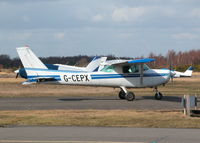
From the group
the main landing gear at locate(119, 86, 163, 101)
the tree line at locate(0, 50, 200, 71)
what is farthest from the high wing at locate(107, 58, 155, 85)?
the tree line at locate(0, 50, 200, 71)

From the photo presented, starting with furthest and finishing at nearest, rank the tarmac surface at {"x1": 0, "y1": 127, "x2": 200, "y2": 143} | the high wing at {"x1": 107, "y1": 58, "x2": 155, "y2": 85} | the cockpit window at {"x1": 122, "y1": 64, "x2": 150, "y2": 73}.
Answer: the cockpit window at {"x1": 122, "y1": 64, "x2": 150, "y2": 73} < the high wing at {"x1": 107, "y1": 58, "x2": 155, "y2": 85} < the tarmac surface at {"x1": 0, "y1": 127, "x2": 200, "y2": 143}

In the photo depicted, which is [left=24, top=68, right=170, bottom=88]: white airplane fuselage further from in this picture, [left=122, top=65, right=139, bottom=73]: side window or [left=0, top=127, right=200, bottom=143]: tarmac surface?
[left=0, top=127, right=200, bottom=143]: tarmac surface

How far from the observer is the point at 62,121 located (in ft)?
48.8

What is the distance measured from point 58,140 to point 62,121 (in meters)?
4.27

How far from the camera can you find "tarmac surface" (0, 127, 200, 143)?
419 inches

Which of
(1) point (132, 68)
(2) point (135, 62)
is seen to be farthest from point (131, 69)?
(2) point (135, 62)

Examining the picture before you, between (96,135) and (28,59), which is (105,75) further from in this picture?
(96,135)

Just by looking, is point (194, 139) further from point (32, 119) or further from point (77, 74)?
point (77, 74)

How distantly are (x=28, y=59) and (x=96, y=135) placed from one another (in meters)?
14.0

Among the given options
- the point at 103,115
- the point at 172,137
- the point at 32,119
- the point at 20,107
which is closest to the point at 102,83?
the point at 20,107

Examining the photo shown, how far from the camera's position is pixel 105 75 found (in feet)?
83.3

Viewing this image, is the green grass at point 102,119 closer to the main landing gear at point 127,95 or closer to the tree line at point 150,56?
the main landing gear at point 127,95

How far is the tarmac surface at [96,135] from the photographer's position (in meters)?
10.6

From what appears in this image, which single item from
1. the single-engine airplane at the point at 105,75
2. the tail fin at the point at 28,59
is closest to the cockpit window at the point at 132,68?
the single-engine airplane at the point at 105,75
